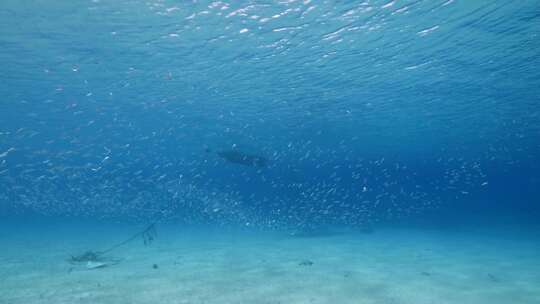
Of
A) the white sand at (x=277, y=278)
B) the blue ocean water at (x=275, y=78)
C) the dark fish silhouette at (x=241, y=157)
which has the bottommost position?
the white sand at (x=277, y=278)

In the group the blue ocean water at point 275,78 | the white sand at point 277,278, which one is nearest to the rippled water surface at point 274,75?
the blue ocean water at point 275,78

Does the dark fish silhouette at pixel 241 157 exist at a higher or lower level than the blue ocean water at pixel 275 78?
lower

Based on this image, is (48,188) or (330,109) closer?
(330,109)

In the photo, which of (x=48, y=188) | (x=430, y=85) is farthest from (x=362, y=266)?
(x=48, y=188)

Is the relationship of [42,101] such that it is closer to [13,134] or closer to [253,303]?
[13,134]

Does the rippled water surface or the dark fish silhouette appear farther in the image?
the dark fish silhouette

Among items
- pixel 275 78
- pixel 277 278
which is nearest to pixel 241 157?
pixel 275 78

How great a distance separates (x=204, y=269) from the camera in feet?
47.8

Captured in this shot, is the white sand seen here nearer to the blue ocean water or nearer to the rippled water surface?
the blue ocean water

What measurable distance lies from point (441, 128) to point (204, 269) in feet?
89.6

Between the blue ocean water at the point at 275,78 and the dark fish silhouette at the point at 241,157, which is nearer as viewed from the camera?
the blue ocean water at the point at 275,78

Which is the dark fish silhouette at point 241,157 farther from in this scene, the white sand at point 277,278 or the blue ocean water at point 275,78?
the white sand at point 277,278

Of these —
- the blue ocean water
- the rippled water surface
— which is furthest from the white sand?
the rippled water surface

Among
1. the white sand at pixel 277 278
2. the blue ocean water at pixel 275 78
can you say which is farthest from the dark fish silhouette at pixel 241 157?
the white sand at pixel 277 278
